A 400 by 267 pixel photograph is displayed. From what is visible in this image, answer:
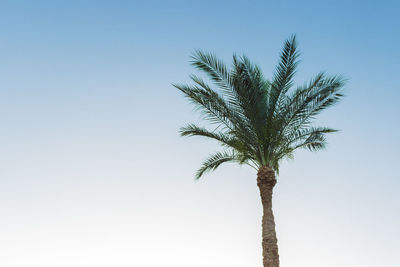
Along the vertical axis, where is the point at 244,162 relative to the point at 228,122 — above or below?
below

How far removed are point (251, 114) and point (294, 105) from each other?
1.67 metres

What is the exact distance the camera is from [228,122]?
14.0 m

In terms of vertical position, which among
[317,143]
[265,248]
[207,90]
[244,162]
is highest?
[207,90]

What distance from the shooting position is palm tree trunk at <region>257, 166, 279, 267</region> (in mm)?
12299

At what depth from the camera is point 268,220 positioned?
12.9 meters

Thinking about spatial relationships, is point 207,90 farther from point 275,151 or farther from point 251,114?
point 275,151

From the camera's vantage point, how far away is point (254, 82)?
1376 cm

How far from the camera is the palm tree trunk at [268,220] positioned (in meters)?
12.3

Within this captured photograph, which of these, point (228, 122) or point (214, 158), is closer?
point (228, 122)

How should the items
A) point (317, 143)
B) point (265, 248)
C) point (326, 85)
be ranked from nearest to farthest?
point (265, 248)
point (326, 85)
point (317, 143)

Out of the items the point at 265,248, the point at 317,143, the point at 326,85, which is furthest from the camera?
the point at 317,143

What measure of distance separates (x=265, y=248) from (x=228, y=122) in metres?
4.81

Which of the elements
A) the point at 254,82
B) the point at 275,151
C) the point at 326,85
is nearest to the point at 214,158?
the point at 275,151

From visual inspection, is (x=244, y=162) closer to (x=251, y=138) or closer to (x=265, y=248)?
(x=251, y=138)
